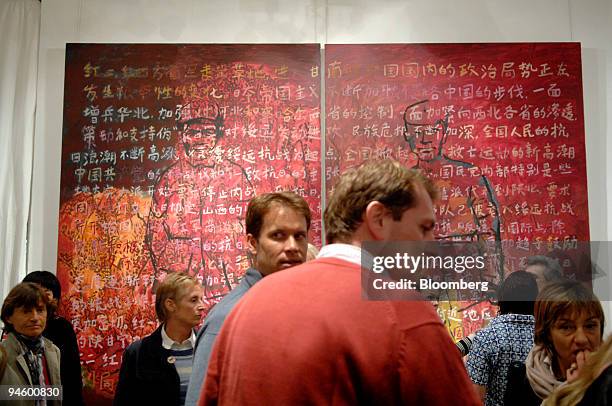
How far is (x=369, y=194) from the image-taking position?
50.9 inches

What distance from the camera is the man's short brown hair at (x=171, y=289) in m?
2.95

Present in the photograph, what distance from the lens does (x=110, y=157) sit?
3531 millimetres

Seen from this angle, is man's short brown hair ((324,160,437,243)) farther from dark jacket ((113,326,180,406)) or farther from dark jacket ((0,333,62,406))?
dark jacket ((0,333,62,406))

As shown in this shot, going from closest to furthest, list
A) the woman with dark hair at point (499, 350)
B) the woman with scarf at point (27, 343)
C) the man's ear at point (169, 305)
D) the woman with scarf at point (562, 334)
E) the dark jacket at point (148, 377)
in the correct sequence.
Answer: the woman with scarf at point (562, 334) < the woman with dark hair at point (499, 350) < the dark jacket at point (148, 377) < the woman with scarf at point (27, 343) < the man's ear at point (169, 305)

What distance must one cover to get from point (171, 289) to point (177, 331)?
0.24m

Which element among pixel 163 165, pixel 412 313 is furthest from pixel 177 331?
pixel 412 313

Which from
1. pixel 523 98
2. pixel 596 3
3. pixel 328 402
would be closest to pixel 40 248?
pixel 523 98

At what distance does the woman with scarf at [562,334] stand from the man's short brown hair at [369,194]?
3.37 feet

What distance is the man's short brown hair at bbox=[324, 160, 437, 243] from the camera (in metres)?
1.28

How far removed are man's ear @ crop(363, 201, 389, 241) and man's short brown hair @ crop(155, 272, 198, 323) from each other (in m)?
1.80

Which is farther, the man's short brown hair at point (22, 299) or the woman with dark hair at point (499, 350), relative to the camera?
the man's short brown hair at point (22, 299)

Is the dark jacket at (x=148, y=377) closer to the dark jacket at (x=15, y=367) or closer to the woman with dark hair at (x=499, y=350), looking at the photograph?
the dark jacket at (x=15, y=367)

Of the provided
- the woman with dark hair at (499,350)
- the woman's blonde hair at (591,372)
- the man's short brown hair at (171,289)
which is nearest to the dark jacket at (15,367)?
the man's short brown hair at (171,289)

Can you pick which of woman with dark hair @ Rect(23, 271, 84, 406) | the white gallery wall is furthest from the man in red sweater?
the white gallery wall
